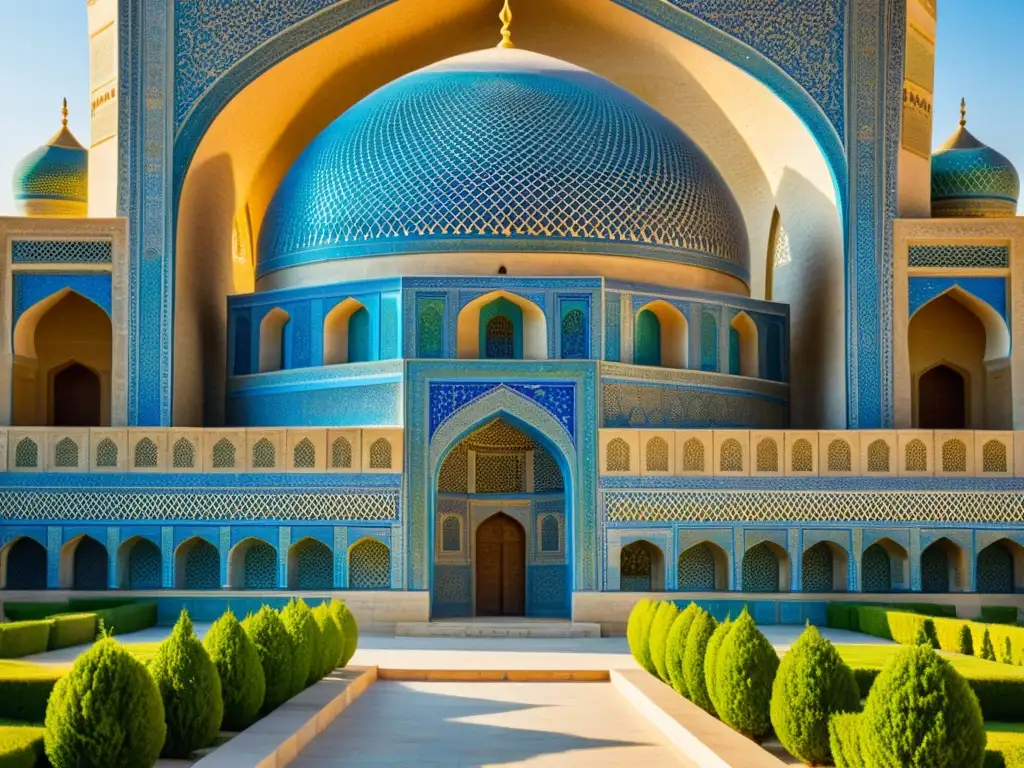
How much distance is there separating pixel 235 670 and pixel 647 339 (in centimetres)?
960

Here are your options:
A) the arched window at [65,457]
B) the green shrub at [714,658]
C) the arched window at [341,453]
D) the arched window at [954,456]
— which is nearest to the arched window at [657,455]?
the arched window at [954,456]

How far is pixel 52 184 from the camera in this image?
17.4 metres

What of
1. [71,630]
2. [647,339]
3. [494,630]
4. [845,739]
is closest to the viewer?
[845,739]

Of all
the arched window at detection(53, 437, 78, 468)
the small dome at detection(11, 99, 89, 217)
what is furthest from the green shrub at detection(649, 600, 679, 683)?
the small dome at detection(11, 99, 89, 217)

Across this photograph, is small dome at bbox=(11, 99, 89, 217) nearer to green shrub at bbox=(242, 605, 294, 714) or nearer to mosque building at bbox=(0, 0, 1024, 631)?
mosque building at bbox=(0, 0, 1024, 631)

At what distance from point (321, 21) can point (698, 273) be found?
16.2ft

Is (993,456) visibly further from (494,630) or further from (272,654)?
(272,654)

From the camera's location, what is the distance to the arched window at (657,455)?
1532 cm

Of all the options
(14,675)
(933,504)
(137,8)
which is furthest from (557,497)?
(14,675)

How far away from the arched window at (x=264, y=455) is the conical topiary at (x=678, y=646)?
661 cm

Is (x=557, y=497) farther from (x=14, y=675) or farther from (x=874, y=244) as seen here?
(x=14, y=675)

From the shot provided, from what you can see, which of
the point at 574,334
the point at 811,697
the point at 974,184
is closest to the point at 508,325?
the point at 574,334

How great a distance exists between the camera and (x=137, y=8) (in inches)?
671

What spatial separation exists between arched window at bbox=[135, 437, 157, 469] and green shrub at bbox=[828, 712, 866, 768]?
9.86m
